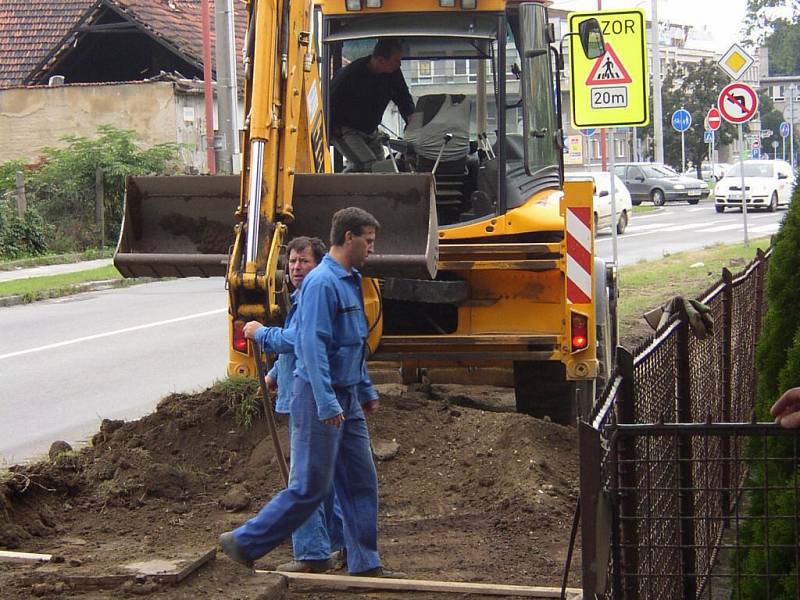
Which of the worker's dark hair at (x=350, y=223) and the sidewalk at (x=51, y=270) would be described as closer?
the worker's dark hair at (x=350, y=223)

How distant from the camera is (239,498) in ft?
23.9

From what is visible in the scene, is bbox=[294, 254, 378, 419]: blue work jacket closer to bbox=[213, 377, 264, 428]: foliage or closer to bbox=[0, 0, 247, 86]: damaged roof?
bbox=[213, 377, 264, 428]: foliage

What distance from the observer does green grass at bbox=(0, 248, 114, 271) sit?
24.8m

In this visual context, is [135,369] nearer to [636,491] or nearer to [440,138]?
[440,138]

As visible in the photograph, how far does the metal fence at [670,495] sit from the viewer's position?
3.30m

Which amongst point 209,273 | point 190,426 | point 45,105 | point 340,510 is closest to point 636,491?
point 340,510

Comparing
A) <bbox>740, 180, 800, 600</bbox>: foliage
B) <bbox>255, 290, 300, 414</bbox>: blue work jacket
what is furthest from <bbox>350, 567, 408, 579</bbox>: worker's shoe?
<bbox>740, 180, 800, 600</bbox>: foliage

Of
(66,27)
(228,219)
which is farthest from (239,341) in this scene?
(66,27)

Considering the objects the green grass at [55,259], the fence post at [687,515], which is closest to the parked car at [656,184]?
the green grass at [55,259]

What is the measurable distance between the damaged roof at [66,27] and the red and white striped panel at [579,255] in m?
29.2

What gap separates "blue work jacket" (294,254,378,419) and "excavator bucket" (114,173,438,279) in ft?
4.47

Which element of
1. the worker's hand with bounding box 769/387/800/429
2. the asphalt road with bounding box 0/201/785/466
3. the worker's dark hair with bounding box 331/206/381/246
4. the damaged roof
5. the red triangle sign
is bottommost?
the asphalt road with bounding box 0/201/785/466

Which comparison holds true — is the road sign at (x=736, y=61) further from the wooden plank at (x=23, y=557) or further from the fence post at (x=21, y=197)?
the wooden plank at (x=23, y=557)

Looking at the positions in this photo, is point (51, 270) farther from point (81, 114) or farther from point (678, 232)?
point (678, 232)
